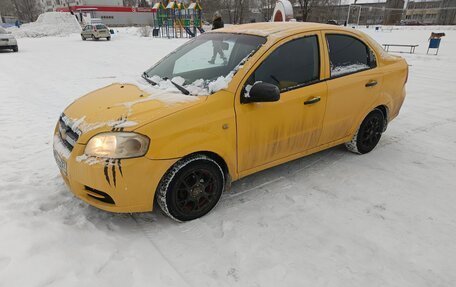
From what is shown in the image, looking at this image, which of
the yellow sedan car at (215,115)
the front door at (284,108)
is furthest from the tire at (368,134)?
the front door at (284,108)

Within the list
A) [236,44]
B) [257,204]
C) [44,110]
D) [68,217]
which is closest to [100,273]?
[68,217]

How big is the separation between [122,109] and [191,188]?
0.94 meters

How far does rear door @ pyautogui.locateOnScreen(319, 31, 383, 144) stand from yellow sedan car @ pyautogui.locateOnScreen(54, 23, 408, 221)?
1 cm

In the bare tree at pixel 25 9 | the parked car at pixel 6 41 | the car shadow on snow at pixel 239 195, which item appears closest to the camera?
the car shadow on snow at pixel 239 195

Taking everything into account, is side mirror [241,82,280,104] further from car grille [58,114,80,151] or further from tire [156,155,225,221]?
car grille [58,114,80,151]

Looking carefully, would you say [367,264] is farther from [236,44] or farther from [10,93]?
[10,93]

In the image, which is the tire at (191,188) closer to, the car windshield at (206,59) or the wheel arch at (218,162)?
the wheel arch at (218,162)

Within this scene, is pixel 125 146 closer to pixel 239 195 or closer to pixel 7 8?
pixel 239 195

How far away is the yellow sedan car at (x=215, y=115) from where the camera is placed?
2750 millimetres

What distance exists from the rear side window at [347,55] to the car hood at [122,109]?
1759 mm

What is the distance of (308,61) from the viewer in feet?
12.0

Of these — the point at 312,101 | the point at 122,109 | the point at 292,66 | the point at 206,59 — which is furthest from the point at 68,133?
the point at 312,101

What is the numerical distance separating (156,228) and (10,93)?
727 centimetres

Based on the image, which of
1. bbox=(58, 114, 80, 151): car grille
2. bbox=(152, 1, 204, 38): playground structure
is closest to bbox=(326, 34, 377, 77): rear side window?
bbox=(58, 114, 80, 151): car grille
